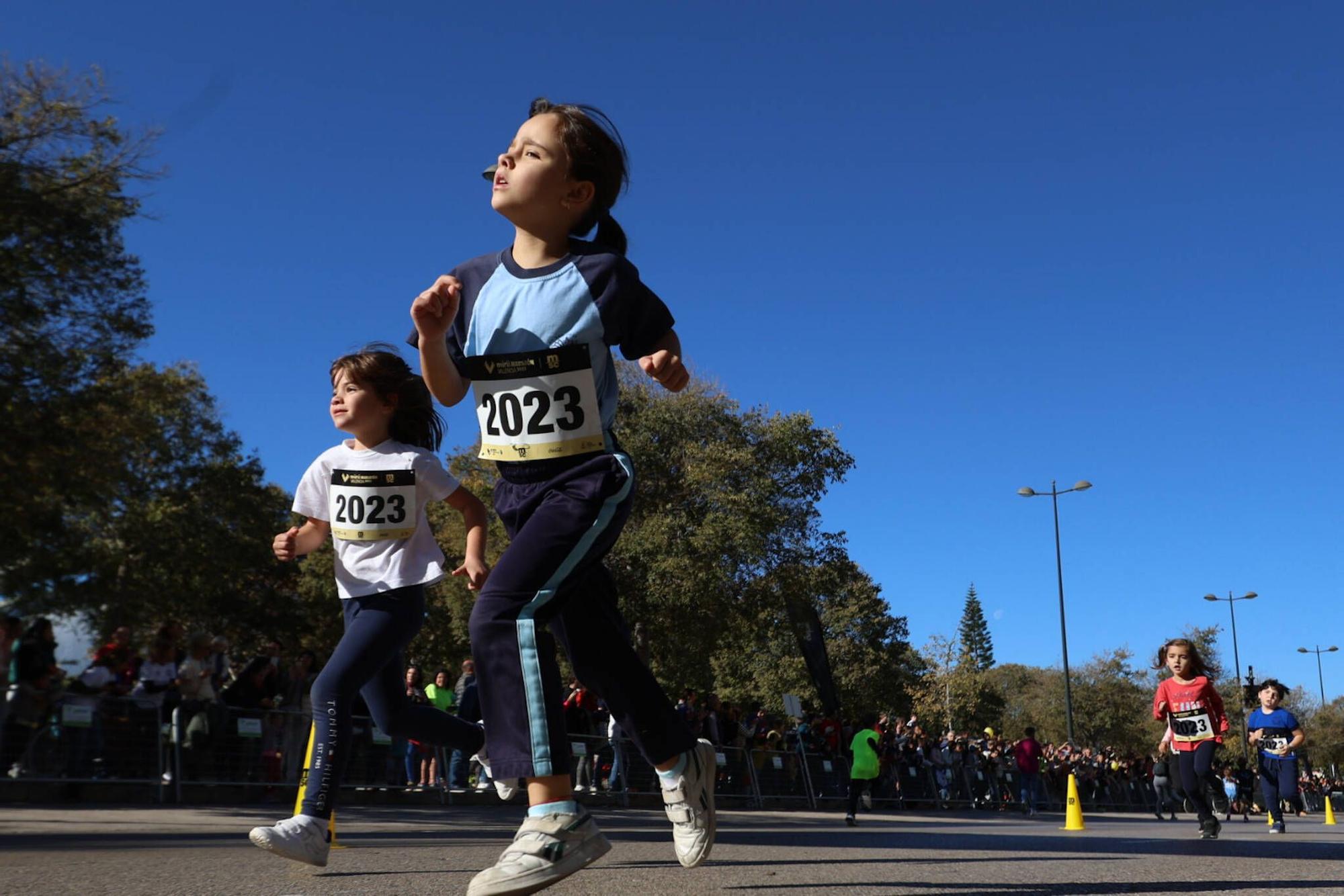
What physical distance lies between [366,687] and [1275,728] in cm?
1377

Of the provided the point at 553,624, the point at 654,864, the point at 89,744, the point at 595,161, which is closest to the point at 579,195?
the point at 595,161

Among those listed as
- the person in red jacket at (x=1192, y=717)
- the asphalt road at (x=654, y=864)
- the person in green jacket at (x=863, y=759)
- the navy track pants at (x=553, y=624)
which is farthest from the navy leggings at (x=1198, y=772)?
the navy track pants at (x=553, y=624)

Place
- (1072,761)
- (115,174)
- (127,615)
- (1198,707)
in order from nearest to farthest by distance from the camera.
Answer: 1. (1198,707)
2. (115,174)
3. (127,615)
4. (1072,761)

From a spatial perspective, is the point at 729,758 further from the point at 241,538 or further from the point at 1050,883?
the point at 241,538

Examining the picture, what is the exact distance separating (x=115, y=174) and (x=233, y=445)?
22.8m

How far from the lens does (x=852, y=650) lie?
58.5 m

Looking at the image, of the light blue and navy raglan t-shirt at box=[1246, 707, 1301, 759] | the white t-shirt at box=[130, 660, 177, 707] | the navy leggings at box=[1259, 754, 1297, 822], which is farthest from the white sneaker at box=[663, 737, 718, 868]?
the navy leggings at box=[1259, 754, 1297, 822]

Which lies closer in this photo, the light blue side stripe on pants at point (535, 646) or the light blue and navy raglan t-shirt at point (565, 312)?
the light blue side stripe on pants at point (535, 646)

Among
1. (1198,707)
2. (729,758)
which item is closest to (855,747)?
(729,758)

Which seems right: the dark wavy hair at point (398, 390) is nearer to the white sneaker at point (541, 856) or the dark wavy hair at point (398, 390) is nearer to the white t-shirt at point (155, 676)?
the white sneaker at point (541, 856)

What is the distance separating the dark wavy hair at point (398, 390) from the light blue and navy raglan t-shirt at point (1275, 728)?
13.3m

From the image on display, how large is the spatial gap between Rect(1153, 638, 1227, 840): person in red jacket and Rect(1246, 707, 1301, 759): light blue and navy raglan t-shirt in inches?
208

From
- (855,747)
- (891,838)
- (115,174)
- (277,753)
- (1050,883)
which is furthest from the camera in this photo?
(115,174)

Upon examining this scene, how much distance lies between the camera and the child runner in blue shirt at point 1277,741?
50.1 ft
